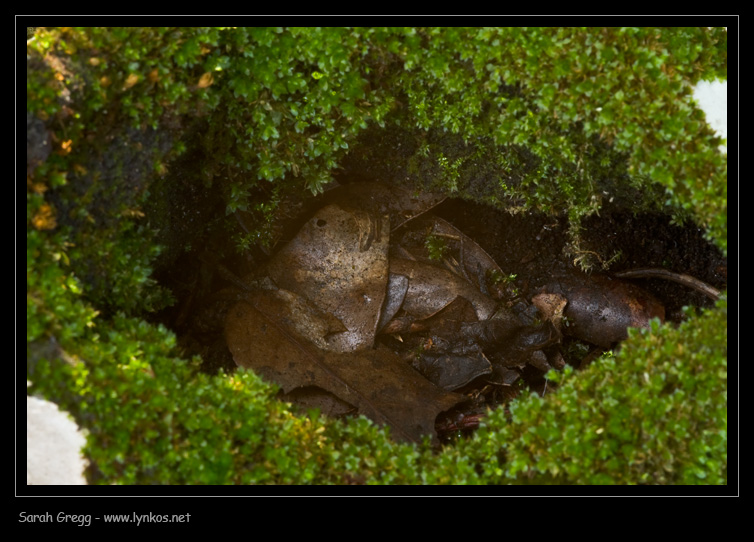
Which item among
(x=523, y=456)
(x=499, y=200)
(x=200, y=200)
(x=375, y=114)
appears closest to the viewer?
(x=523, y=456)

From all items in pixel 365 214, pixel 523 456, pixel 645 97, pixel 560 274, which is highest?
pixel 645 97

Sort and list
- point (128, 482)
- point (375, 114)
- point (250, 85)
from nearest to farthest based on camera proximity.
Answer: point (128, 482)
point (250, 85)
point (375, 114)

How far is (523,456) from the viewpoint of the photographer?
10.6 ft

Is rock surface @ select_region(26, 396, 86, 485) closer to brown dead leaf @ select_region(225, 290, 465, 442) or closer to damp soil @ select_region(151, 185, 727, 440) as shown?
damp soil @ select_region(151, 185, 727, 440)

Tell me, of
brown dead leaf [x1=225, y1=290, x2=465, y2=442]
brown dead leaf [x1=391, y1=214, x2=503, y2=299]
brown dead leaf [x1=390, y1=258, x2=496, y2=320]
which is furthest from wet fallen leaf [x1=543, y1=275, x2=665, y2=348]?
brown dead leaf [x1=225, y1=290, x2=465, y2=442]

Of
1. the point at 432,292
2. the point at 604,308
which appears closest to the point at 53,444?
the point at 432,292

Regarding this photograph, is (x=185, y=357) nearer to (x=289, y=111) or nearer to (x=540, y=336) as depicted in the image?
(x=289, y=111)

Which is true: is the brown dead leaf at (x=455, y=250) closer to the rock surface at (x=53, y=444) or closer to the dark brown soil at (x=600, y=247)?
the dark brown soil at (x=600, y=247)

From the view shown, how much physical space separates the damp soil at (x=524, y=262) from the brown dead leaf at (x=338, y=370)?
6.4 inches

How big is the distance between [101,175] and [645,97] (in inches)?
121

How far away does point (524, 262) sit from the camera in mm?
4582

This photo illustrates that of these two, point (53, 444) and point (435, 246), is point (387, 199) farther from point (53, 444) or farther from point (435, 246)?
point (53, 444)

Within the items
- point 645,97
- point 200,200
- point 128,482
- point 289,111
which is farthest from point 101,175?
point 645,97

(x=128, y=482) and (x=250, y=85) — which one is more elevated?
(x=250, y=85)
